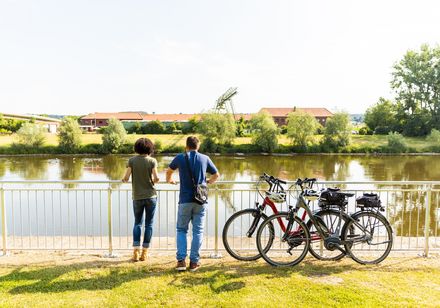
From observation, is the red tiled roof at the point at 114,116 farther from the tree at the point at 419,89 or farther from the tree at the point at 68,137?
the tree at the point at 419,89

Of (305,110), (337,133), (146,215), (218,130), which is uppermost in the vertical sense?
(305,110)

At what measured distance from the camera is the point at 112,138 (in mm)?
51969

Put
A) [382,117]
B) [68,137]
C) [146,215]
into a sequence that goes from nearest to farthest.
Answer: [146,215] → [68,137] → [382,117]

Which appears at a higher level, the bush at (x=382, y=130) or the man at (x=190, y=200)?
the bush at (x=382, y=130)

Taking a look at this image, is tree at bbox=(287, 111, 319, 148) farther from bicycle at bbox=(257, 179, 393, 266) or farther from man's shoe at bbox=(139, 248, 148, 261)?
man's shoe at bbox=(139, 248, 148, 261)

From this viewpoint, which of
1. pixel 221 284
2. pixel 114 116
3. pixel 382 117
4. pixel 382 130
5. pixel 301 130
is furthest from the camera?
pixel 114 116

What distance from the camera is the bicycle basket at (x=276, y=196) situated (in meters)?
4.85

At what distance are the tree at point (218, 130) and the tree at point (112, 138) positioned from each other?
12.1 metres

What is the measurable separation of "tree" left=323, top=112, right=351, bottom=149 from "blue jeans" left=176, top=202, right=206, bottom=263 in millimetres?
52895

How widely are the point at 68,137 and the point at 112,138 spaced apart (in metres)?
6.45

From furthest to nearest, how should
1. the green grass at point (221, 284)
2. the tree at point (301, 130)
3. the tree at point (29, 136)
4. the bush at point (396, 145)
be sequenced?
the tree at point (301, 130)
the bush at point (396, 145)
the tree at point (29, 136)
the green grass at point (221, 284)

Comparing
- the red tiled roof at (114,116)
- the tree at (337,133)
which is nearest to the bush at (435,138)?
the tree at (337,133)

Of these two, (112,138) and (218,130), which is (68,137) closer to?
(112,138)

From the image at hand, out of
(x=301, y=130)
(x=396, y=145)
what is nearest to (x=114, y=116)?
(x=301, y=130)
